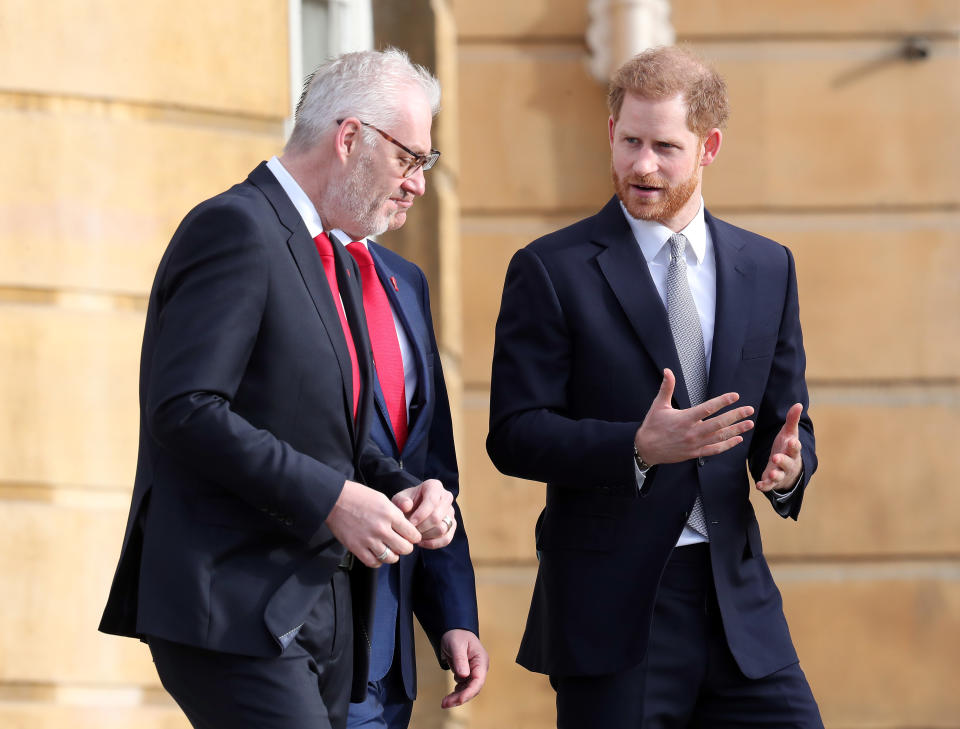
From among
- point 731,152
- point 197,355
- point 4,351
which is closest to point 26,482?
point 4,351

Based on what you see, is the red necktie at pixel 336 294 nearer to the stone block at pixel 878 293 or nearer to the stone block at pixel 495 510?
the stone block at pixel 495 510

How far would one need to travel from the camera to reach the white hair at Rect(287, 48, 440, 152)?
8.35 feet

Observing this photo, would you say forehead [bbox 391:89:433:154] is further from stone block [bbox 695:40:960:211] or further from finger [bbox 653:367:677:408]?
stone block [bbox 695:40:960:211]

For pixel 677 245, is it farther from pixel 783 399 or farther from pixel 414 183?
pixel 414 183

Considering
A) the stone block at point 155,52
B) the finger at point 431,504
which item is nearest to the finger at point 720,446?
the finger at point 431,504

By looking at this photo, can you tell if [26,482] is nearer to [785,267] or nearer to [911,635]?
[785,267]

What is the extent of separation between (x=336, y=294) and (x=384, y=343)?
1.78ft

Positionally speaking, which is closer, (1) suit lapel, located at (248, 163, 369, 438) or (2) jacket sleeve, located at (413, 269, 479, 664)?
(1) suit lapel, located at (248, 163, 369, 438)

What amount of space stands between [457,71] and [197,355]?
11.3 ft

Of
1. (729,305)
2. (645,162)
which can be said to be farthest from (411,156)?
(729,305)

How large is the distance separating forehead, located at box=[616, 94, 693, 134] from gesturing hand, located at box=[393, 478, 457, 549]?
0.99m

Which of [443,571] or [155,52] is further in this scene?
[155,52]

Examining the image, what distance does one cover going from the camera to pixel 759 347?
113 inches

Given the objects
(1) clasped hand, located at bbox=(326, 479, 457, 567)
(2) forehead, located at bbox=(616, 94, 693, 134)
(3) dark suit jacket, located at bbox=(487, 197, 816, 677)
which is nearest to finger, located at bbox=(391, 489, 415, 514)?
(1) clasped hand, located at bbox=(326, 479, 457, 567)
